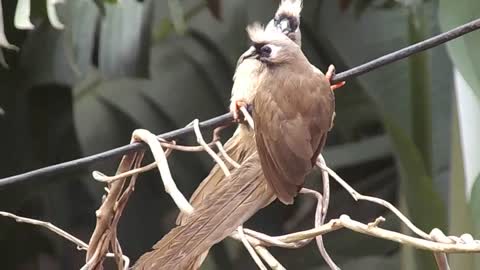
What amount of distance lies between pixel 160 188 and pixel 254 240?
1149mm

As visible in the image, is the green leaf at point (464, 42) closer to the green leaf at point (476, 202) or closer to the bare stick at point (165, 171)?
the green leaf at point (476, 202)

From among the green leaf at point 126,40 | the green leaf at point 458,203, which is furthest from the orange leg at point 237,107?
the green leaf at point 126,40

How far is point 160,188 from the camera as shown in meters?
1.65

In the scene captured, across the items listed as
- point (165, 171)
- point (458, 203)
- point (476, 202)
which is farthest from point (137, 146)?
point (458, 203)

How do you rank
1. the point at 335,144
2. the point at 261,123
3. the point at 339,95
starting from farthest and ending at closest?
the point at 335,144
the point at 339,95
the point at 261,123

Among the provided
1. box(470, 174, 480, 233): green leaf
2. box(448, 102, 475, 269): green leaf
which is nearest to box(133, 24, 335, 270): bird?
box(470, 174, 480, 233): green leaf

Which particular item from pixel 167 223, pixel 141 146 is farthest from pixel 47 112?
pixel 141 146

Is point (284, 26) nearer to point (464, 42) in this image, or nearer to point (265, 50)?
point (265, 50)

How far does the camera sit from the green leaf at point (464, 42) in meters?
0.88

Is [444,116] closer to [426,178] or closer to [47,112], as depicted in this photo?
[426,178]

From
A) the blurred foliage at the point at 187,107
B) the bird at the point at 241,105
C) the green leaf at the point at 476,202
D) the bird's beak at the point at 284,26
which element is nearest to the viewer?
the bird at the point at 241,105

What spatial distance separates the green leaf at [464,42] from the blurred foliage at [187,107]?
24cm

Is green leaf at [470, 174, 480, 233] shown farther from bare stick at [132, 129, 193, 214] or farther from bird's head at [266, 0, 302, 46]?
bare stick at [132, 129, 193, 214]

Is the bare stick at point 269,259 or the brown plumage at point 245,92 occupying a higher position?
the brown plumage at point 245,92
